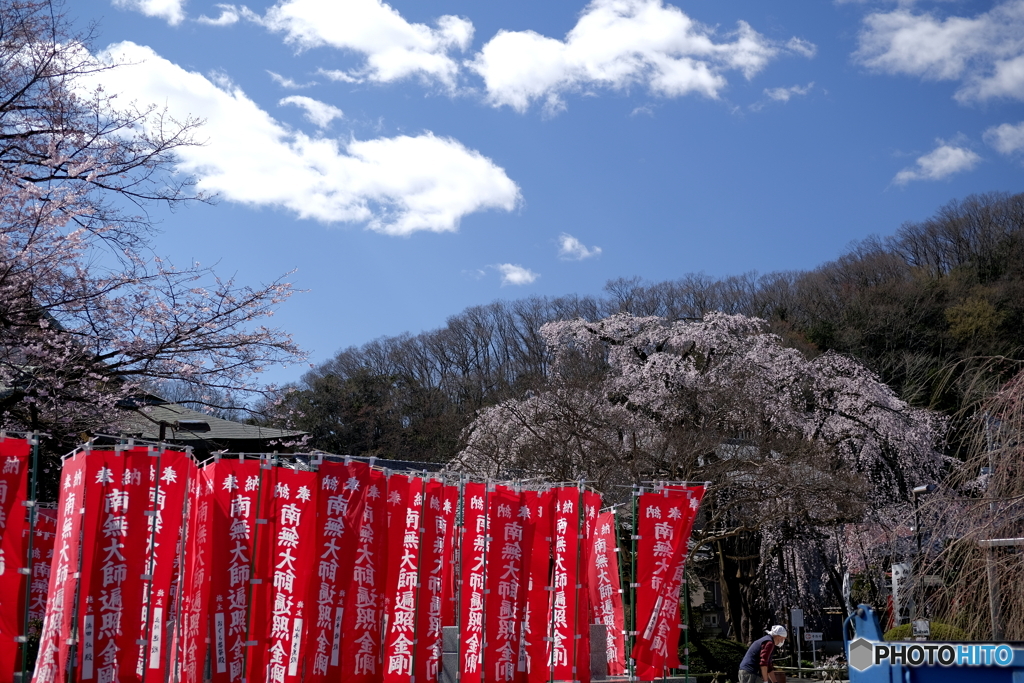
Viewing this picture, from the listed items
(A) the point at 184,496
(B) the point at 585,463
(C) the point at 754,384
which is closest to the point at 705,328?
(C) the point at 754,384

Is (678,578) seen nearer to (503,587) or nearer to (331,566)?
(503,587)

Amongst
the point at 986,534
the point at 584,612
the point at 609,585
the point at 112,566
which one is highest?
the point at 986,534

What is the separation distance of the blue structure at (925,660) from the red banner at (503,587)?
5.82 m

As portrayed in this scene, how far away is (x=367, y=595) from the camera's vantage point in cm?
1006

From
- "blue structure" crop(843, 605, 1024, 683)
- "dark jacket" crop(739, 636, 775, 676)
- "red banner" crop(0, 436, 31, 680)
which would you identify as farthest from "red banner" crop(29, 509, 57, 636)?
"blue structure" crop(843, 605, 1024, 683)

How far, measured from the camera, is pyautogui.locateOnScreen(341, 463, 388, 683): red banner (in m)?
9.90

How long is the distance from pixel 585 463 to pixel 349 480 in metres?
10.1

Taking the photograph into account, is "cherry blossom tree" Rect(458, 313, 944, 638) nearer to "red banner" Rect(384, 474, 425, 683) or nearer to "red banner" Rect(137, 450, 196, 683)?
"red banner" Rect(384, 474, 425, 683)

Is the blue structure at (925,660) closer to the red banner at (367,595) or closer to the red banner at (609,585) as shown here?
the red banner at (367,595)

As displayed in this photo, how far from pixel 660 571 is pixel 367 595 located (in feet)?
13.5

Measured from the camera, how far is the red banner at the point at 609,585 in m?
13.0

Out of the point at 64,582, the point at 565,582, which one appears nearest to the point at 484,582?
the point at 565,582

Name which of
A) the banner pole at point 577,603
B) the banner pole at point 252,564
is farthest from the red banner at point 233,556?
the banner pole at point 577,603

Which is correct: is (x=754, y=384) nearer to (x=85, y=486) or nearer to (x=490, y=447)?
(x=490, y=447)
